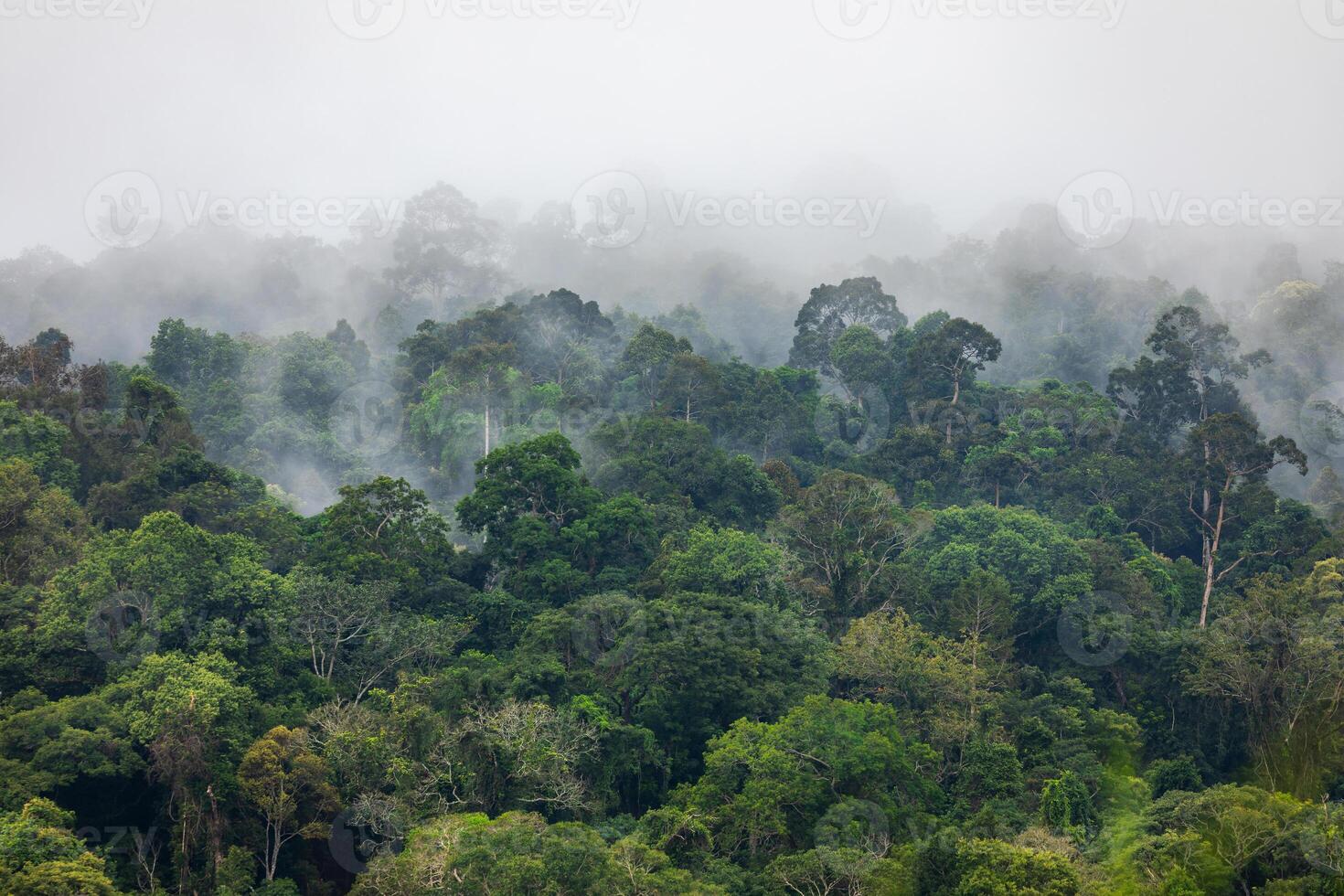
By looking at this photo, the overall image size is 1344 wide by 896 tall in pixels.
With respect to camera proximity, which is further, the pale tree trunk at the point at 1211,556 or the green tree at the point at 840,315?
the green tree at the point at 840,315

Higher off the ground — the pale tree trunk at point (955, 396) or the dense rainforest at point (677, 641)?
the pale tree trunk at point (955, 396)

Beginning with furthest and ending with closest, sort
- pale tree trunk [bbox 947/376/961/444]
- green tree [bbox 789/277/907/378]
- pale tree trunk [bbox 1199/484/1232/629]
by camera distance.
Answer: green tree [bbox 789/277/907/378], pale tree trunk [bbox 947/376/961/444], pale tree trunk [bbox 1199/484/1232/629]

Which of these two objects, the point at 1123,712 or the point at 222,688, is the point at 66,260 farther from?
the point at 1123,712

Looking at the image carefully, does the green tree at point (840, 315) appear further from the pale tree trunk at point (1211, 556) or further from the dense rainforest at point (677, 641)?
the pale tree trunk at point (1211, 556)

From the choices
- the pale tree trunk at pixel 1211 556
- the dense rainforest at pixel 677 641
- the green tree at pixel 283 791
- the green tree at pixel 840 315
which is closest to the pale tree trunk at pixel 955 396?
the dense rainforest at pixel 677 641

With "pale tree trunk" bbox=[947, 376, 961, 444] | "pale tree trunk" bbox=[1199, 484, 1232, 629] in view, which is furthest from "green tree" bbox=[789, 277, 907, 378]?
"pale tree trunk" bbox=[1199, 484, 1232, 629]

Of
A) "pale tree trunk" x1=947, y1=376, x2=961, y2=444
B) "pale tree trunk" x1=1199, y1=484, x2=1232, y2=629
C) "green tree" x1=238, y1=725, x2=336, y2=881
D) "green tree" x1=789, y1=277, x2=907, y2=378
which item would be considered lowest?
"green tree" x1=238, y1=725, x2=336, y2=881

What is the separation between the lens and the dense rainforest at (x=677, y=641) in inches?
1004

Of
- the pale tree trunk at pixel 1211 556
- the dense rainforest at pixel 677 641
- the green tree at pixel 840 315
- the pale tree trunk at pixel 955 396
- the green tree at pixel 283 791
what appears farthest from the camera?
the green tree at pixel 840 315

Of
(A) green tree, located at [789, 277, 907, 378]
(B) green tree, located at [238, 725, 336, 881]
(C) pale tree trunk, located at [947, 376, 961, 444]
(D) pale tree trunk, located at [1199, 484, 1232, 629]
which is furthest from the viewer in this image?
(A) green tree, located at [789, 277, 907, 378]

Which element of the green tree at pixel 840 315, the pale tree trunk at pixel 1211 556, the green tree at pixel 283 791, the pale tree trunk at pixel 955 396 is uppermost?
the green tree at pixel 840 315

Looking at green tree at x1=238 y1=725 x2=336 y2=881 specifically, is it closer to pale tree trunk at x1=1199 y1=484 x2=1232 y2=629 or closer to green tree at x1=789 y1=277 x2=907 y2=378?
pale tree trunk at x1=1199 y1=484 x2=1232 y2=629

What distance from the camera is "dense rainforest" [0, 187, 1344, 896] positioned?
2550cm

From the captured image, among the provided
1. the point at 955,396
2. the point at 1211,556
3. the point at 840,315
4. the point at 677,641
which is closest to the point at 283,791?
the point at 677,641
